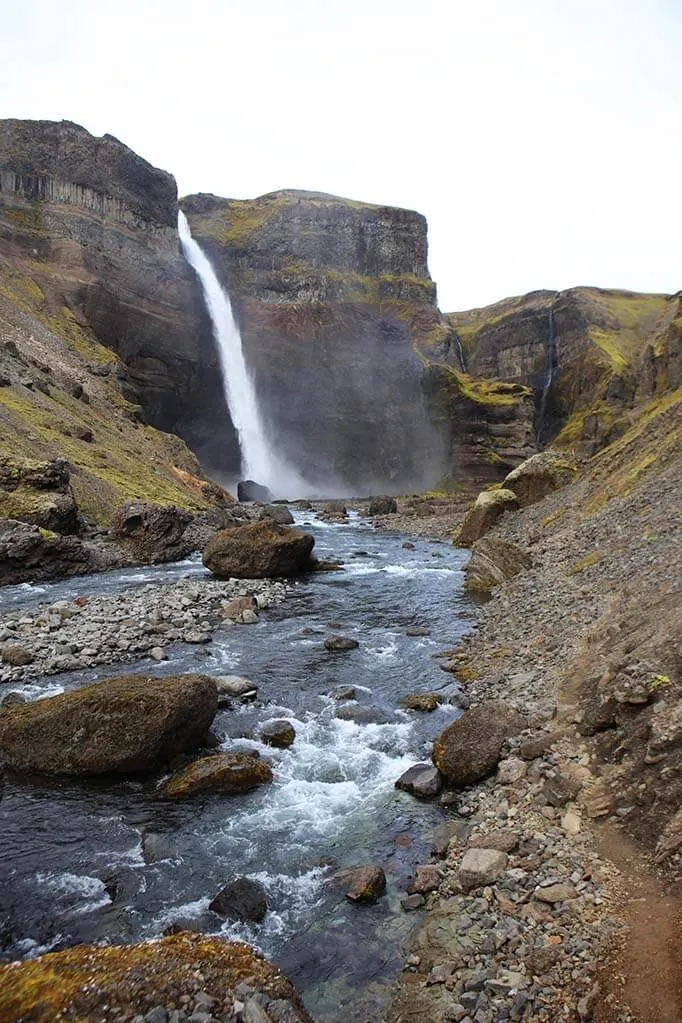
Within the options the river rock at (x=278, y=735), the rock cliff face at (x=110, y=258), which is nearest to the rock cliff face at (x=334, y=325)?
the rock cliff face at (x=110, y=258)

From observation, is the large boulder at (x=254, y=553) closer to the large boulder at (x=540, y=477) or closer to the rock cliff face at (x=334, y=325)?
the large boulder at (x=540, y=477)

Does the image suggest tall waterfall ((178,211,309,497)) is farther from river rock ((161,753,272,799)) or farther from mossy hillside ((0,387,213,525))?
river rock ((161,753,272,799))

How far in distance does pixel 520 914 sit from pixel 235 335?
105148 millimetres

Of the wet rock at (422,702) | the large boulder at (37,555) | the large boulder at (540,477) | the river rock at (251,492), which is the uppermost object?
the large boulder at (540,477)

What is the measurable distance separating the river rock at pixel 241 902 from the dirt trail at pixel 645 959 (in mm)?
4912

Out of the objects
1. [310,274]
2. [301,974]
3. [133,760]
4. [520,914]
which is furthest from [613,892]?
[310,274]

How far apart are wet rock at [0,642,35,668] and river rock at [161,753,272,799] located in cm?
847

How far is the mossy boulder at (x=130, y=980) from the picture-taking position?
5.84 meters

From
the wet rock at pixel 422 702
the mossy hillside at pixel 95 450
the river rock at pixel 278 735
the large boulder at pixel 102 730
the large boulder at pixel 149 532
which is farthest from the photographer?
the mossy hillside at pixel 95 450

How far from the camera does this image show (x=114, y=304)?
84688mm

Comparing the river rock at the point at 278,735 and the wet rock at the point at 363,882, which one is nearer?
the wet rock at the point at 363,882

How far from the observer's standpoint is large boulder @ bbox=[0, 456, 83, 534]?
113 feet

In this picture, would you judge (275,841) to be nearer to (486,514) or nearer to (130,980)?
(130,980)

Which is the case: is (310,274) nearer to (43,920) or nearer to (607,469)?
(607,469)
